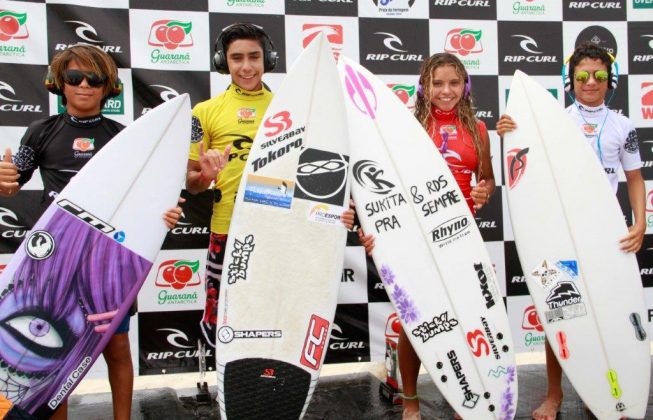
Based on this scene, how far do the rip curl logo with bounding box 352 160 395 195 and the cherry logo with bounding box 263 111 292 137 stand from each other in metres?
0.35

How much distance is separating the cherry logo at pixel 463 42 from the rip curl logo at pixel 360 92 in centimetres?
96

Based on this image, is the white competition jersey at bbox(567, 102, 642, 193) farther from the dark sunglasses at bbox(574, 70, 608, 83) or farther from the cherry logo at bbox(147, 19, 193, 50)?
the cherry logo at bbox(147, 19, 193, 50)

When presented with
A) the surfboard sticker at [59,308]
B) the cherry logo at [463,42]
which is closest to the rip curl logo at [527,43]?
the cherry logo at [463,42]

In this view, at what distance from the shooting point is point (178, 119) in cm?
236

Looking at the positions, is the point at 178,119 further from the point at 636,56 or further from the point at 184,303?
the point at 636,56

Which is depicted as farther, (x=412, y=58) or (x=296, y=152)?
(x=412, y=58)

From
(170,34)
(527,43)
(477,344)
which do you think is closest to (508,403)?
(477,344)

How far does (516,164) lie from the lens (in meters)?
2.67

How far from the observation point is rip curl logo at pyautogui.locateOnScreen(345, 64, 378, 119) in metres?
2.59

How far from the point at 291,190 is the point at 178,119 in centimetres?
54

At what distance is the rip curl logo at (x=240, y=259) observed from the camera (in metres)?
2.30

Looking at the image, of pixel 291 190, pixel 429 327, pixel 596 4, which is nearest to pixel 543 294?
pixel 429 327

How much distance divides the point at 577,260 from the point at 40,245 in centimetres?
224

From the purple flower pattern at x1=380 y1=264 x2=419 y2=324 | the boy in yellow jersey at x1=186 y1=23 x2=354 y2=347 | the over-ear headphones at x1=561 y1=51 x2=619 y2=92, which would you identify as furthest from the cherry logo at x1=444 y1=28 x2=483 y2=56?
the purple flower pattern at x1=380 y1=264 x2=419 y2=324
